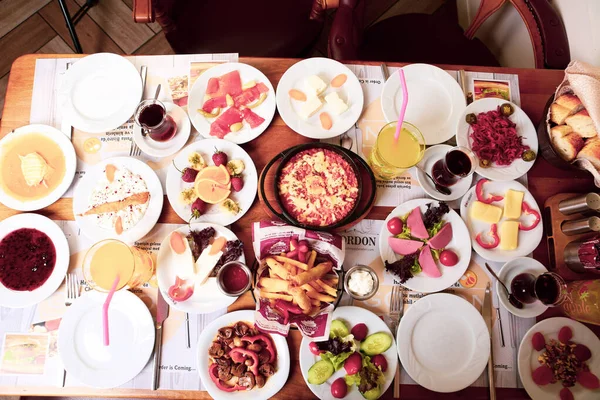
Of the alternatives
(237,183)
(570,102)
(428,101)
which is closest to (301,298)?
(237,183)

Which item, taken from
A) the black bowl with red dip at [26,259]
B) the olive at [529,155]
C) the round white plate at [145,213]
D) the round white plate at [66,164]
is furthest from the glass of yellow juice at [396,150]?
the black bowl with red dip at [26,259]

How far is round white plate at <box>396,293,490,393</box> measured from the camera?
1.66 m

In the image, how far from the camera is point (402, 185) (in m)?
1.87

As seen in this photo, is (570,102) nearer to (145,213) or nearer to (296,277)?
(296,277)

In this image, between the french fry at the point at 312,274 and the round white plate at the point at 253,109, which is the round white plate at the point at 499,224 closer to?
the french fry at the point at 312,274

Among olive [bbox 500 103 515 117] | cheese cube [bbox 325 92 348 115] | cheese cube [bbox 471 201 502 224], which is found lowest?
cheese cube [bbox 471 201 502 224]

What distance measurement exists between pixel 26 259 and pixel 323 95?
148cm

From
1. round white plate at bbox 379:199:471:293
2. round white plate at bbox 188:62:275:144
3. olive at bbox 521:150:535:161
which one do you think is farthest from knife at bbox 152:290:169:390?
olive at bbox 521:150:535:161

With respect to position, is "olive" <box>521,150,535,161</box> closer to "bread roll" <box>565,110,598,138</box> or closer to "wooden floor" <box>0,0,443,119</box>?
"bread roll" <box>565,110,598,138</box>

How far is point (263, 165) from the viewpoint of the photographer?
187 cm

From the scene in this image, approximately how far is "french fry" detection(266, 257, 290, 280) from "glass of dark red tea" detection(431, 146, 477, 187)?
2.64ft

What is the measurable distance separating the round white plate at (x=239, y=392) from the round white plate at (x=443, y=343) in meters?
0.48

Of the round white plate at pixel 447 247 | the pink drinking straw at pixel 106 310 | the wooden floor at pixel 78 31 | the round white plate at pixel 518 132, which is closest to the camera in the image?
the pink drinking straw at pixel 106 310

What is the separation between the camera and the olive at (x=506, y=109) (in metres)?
1.90
